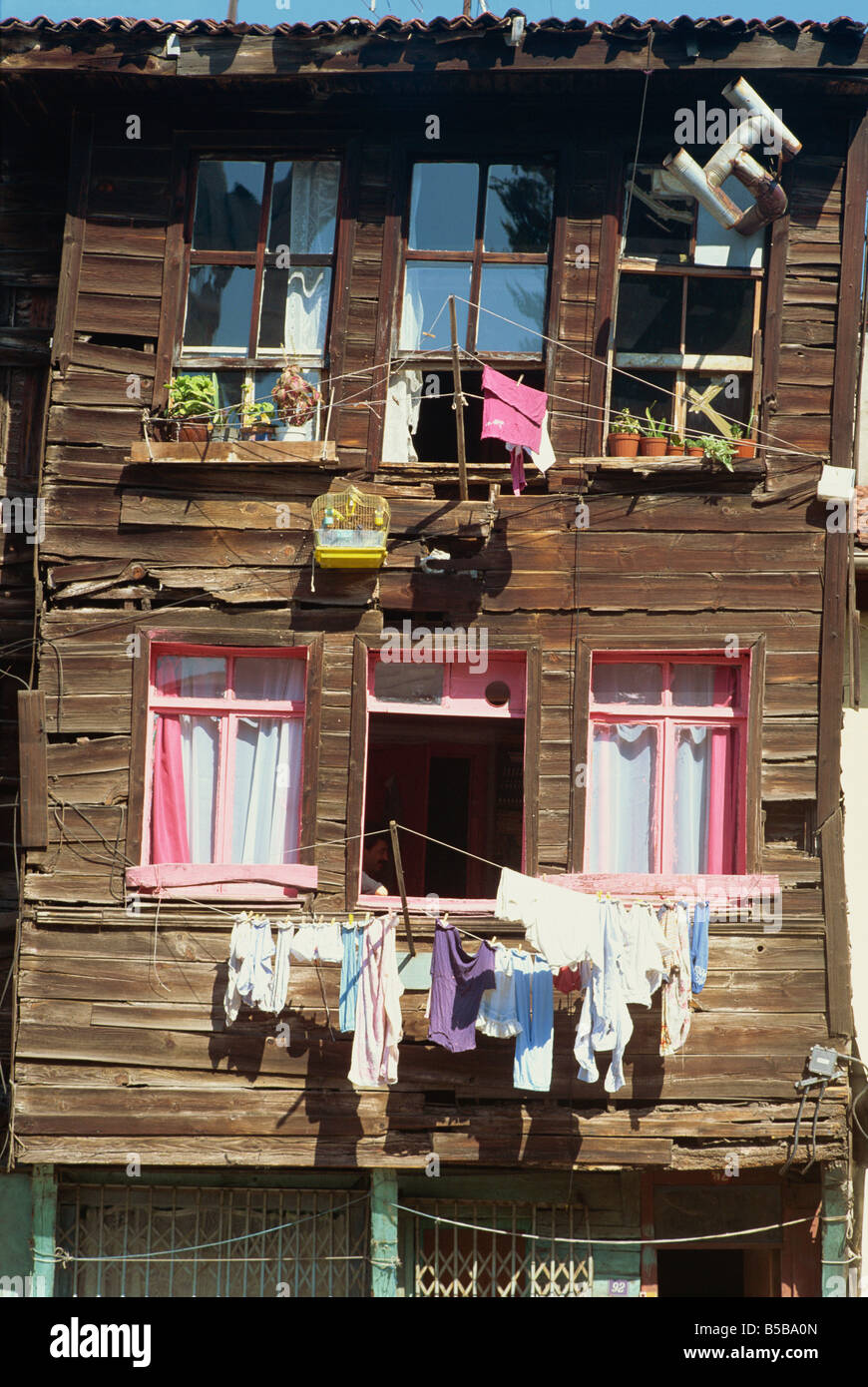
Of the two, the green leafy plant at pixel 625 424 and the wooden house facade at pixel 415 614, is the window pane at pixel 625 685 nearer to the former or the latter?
the wooden house facade at pixel 415 614

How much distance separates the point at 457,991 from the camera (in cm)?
1046

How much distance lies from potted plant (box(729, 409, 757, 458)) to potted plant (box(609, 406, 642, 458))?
776mm

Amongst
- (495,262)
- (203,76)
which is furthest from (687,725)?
(203,76)

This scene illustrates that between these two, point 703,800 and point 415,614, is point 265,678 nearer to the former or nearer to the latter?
point 415,614

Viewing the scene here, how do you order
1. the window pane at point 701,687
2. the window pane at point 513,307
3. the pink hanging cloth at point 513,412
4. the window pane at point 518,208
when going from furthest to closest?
the window pane at point 518,208, the window pane at point 513,307, the window pane at point 701,687, the pink hanging cloth at point 513,412

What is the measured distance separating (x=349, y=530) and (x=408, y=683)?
1292mm

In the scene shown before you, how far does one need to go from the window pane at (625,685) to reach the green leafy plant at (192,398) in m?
3.77

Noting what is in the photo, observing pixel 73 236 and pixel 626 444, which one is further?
pixel 73 236

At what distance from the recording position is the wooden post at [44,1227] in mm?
10812

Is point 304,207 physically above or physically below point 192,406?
above

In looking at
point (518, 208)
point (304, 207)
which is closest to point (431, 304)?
point (518, 208)

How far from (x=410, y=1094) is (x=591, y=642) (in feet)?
12.3

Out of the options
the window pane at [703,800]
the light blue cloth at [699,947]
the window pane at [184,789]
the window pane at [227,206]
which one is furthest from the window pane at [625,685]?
the window pane at [227,206]

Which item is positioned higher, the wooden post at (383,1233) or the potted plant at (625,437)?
the potted plant at (625,437)
